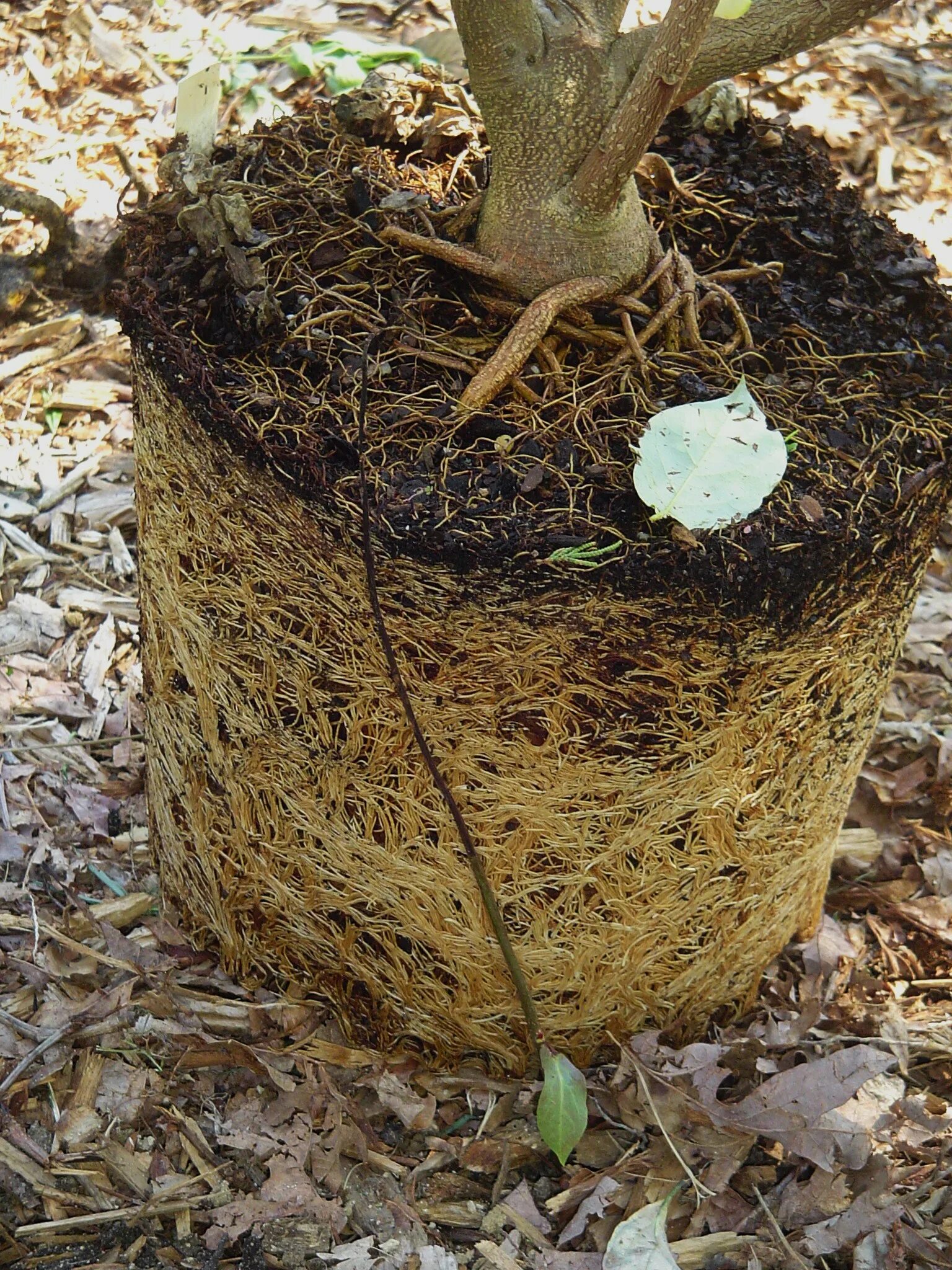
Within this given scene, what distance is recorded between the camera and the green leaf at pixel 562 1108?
1.58 metres

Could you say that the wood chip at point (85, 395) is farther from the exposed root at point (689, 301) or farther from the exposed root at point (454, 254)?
the exposed root at point (689, 301)

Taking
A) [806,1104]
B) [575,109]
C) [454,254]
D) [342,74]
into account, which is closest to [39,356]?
[342,74]

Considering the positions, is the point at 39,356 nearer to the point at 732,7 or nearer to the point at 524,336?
the point at 524,336

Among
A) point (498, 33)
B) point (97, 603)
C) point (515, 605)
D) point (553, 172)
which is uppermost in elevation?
point (498, 33)

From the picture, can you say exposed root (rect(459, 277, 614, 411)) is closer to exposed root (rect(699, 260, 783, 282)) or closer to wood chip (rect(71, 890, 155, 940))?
exposed root (rect(699, 260, 783, 282))

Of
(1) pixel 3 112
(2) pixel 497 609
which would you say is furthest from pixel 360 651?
(1) pixel 3 112

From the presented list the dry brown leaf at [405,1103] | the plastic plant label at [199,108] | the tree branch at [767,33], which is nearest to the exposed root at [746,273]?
the tree branch at [767,33]

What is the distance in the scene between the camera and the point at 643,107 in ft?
4.75

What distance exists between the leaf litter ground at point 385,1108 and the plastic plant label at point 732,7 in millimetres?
1294

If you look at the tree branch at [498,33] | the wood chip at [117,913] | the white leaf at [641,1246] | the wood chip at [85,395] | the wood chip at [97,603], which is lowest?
the wood chip at [117,913]

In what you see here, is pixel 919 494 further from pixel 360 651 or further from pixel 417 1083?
pixel 417 1083

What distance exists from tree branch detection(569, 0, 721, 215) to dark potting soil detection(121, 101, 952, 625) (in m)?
0.15

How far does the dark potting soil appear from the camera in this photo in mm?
1362

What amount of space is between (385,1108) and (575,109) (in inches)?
52.6
